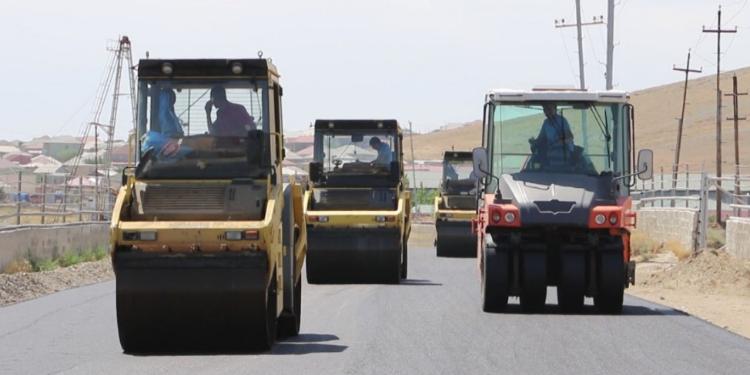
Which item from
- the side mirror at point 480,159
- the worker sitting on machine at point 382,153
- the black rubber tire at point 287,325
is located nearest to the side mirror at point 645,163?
the side mirror at point 480,159

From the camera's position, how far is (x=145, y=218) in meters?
14.3

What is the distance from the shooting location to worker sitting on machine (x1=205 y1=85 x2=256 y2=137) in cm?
1478

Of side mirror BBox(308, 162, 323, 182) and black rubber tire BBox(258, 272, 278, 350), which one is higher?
side mirror BBox(308, 162, 323, 182)

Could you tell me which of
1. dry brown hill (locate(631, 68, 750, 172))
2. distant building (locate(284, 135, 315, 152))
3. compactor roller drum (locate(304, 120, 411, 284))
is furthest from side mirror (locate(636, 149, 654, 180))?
distant building (locate(284, 135, 315, 152))

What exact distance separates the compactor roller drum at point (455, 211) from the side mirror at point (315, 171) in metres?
12.6

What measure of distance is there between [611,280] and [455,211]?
808 inches

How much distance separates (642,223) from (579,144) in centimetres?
2306

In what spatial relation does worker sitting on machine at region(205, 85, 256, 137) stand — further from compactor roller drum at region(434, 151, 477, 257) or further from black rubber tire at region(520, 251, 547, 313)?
compactor roller drum at region(434, 151, 477, 257)

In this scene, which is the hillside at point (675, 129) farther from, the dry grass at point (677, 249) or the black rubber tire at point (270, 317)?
the black rubber tire at point (270, 317)

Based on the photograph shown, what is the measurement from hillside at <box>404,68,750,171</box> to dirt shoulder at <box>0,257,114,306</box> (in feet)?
254

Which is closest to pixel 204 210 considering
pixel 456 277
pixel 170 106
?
pixel 170 106

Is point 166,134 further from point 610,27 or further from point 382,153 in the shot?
point 610,27

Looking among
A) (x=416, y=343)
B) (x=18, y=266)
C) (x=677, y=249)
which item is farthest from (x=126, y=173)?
(x=677, y=249)

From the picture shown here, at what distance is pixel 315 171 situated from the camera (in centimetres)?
2598
